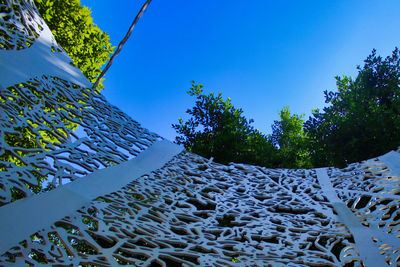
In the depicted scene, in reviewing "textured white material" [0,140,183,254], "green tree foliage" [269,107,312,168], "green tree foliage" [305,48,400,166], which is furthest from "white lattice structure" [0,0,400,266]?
"green tree foliage" [269,107,312,168]

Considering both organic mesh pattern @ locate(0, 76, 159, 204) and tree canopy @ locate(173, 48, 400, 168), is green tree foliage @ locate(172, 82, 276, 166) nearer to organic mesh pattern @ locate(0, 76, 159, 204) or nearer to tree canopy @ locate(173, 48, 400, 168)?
tree canopy @ locate(173, 48, 400, 168)

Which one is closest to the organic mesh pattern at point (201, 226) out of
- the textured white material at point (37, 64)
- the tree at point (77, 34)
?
the textured white material at point (37, 64)

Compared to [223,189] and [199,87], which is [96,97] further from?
[199,87]

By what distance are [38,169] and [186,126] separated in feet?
20.6

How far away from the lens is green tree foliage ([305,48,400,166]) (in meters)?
6.22

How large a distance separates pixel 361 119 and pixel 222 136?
3.33 meters

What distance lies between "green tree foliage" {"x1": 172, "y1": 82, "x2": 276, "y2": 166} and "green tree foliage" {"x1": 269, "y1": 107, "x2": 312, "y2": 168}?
60 cm

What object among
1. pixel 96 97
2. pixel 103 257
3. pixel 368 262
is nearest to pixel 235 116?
pixel 96 97

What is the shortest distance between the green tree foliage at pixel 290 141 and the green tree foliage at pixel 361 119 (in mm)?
520

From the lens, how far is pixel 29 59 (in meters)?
2.88

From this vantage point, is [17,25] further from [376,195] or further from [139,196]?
[376,195]

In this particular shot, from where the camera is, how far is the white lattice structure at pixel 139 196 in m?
1.60

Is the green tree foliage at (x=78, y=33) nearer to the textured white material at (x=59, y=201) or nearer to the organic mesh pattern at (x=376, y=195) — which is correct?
the textured white material at (x=59, y=201)

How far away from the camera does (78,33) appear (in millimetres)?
7348
